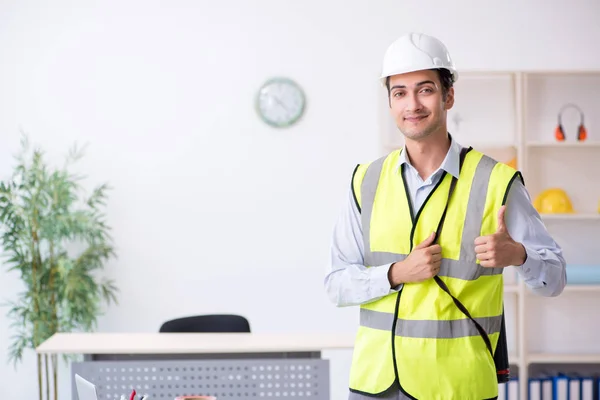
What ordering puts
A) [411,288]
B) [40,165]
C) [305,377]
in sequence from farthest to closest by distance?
[40,165] < [305,377] < [411,288]

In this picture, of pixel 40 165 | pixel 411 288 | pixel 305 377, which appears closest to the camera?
pixel 411 288

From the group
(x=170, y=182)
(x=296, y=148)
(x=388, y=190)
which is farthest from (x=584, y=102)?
(x=388, y=190)

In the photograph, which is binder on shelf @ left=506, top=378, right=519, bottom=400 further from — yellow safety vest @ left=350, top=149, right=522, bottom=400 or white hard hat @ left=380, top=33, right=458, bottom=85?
white hard hat @ left=380, top=33, right=458, bottom=85

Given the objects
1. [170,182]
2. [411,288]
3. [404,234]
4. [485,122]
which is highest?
[485,122]

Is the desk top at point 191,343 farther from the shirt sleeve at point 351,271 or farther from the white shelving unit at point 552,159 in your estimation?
the white shelving unit at point 552,159

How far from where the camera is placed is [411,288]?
2.00 metres

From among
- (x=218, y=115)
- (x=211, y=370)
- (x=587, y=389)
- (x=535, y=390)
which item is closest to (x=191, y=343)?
(x=211, y=370)

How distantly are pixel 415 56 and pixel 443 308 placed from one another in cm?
64

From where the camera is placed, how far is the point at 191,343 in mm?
3193

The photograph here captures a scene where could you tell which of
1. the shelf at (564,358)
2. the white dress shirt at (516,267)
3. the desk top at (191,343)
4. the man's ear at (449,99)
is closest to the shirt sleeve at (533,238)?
the white dress shirt at (516,267)

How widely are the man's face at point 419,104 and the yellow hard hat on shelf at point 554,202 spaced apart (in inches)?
109

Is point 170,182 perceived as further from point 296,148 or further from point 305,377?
point 305,377

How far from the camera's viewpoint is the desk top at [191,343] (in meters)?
3.11

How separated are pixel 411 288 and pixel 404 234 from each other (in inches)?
5.6
